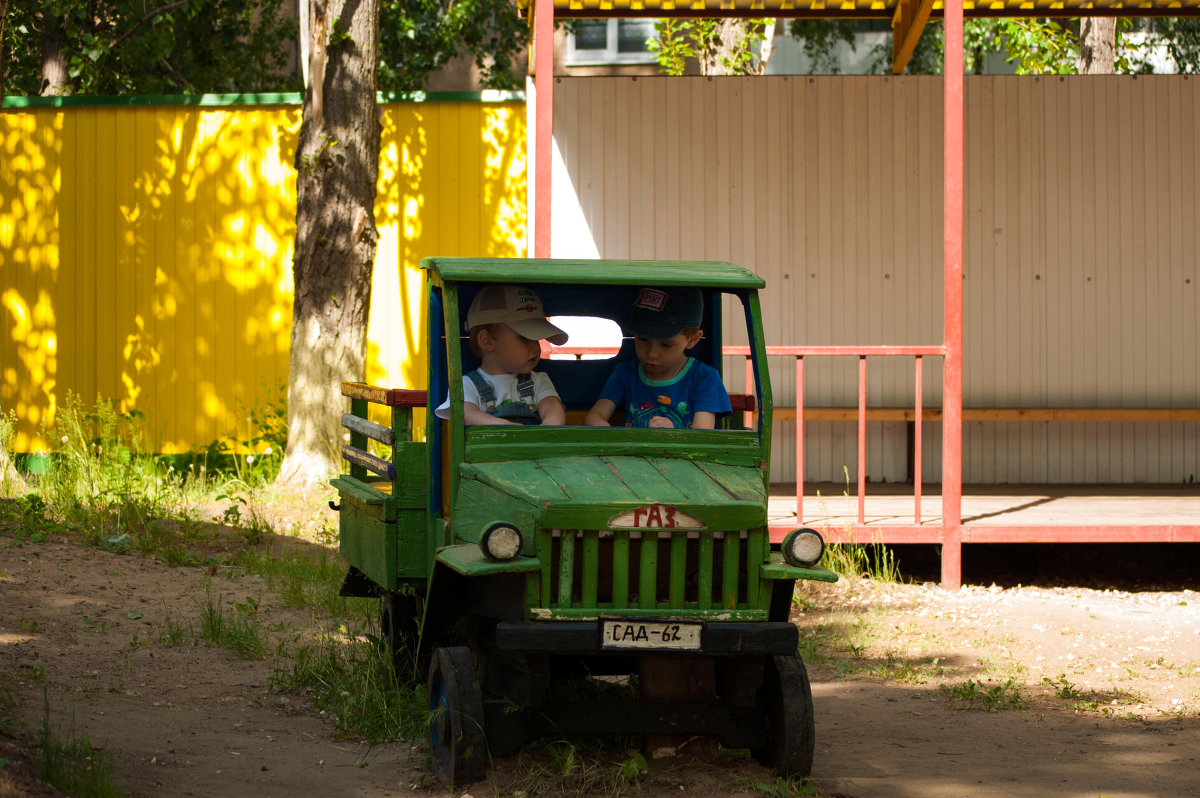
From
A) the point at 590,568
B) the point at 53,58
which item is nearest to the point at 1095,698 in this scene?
the point at 590,568

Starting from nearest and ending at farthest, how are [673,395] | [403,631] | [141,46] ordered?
[673,395] → [403,631] → [141,46]

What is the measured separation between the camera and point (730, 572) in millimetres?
4602

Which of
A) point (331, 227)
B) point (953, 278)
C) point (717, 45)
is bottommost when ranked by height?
point (953, 278)

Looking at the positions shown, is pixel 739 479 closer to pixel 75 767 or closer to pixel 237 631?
pixel 75 767

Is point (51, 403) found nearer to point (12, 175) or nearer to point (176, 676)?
point (12, 175)

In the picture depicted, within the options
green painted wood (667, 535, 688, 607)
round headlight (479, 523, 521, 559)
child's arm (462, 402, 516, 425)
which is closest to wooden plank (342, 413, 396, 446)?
child's arm (462, 402, 516, 425)

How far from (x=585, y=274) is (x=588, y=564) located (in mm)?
1191

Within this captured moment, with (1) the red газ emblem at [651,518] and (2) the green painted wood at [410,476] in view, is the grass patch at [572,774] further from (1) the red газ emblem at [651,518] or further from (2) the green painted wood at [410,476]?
(2) the green painted wood at [410,476]

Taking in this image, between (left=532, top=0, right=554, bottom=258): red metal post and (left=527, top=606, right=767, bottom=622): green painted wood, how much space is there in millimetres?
4451

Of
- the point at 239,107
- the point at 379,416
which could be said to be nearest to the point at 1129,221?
the point at 379,416

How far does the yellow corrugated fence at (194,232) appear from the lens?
12258 millimetres

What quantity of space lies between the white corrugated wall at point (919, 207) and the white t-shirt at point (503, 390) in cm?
584

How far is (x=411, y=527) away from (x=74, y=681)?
193cm

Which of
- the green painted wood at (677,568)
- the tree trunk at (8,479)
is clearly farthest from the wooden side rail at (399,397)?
the tree trunk at (8,479)
